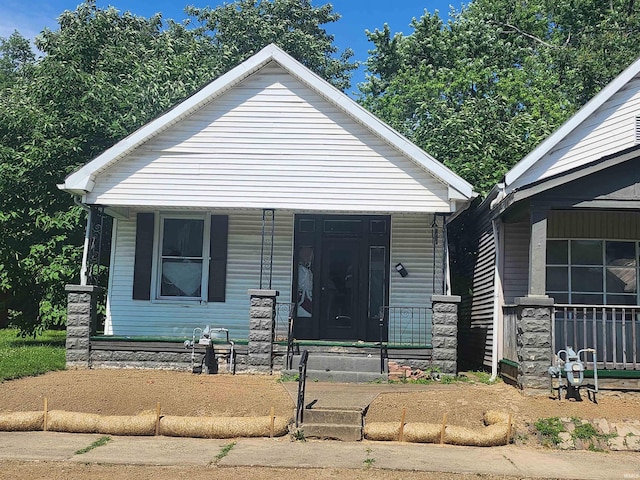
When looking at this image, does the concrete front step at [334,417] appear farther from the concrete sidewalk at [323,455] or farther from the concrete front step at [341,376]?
the concrete front step at [341,376]

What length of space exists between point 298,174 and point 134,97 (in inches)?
294

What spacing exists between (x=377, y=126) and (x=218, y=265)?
4323 mm

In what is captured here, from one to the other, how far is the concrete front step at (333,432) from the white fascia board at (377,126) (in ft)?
18.3

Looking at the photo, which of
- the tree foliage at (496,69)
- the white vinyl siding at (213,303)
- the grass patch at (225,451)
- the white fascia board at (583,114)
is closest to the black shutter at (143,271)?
the white vinyl siding at (213,303)

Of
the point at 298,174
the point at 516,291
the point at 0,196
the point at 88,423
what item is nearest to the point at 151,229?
the point at 298,174

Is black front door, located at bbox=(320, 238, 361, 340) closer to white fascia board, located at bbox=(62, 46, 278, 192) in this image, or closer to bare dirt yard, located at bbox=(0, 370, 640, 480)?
bare dirt yard, located at bbox=(0, 370, 640, 480)

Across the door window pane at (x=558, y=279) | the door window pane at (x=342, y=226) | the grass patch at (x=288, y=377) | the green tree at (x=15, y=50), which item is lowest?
the grass patch at (x=288, y=377)

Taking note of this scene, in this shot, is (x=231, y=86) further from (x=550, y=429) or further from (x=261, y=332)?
(x=550, y=429)

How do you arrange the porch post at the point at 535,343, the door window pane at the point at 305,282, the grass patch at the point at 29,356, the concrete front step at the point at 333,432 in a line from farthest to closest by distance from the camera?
the door window pane at the point at 305,282
the grass patch at the point at 29,356
the porch post at the point at 535,343
the concrete front step at the point at 333,432

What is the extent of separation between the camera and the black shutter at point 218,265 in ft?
46.5

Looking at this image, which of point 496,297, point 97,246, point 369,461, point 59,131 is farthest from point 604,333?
point 59,131

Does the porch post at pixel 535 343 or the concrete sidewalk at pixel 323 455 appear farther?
the porch post at pixel 535 343

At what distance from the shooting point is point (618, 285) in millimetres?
13328

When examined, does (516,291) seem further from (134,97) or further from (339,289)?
(134,97)
